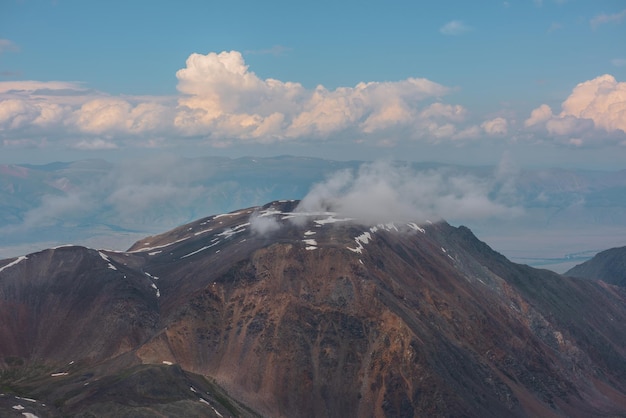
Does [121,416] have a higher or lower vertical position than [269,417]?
higher

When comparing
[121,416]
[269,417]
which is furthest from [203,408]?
[269,417]

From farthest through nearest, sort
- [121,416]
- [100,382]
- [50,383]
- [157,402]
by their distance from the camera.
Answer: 1. [50,383]
2. [100,382]
3. [157,402]
4. [121,416]

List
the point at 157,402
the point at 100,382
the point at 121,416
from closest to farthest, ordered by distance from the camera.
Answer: the point at 121,416 < the point at 157,402 < the point at 100,382

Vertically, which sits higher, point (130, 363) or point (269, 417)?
point (130, 363)

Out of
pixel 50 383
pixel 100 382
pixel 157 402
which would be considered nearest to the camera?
pixel 157 402

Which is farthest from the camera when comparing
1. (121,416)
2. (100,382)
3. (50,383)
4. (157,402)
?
(50,383)

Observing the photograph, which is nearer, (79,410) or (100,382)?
(79,410)

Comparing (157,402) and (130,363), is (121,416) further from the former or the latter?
(130,363)

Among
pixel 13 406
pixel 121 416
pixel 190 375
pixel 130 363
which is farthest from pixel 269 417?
pixel 13 406

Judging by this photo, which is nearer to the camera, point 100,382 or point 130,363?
point 100,382

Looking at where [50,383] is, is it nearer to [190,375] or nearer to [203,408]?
[190,375]
